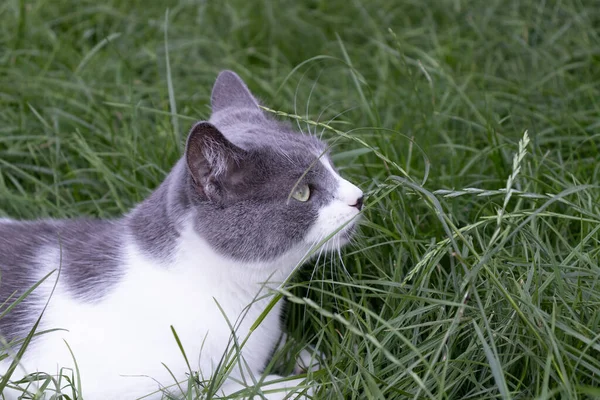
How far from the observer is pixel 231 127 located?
2730mm

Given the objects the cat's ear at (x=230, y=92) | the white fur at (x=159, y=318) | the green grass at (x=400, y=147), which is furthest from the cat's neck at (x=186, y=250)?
the cat's ear at (x=230, y=92)

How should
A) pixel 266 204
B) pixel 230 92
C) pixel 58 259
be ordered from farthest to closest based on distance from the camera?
1. pixel 230 92
2. pixel 58 259
3. pixel 266 204

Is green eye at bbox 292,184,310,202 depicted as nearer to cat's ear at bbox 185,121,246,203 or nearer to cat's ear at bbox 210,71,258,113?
cat's ear at bbox 185,121,246,203

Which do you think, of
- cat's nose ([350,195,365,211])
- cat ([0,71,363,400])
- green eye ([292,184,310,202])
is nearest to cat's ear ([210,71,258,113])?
cat ([0,71,363,400])

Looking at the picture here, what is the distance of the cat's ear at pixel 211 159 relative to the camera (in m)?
2.29

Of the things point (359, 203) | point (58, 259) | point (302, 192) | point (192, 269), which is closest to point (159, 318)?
point (192, 269)

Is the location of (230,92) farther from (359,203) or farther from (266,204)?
(359,203)

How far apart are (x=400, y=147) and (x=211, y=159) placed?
132 centimetres

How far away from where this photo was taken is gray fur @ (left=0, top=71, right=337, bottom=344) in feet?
7.91

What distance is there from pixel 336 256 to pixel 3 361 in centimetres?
124

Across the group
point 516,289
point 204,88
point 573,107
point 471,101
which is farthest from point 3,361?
point 573,107

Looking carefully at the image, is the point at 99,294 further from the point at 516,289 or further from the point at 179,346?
the point at 516,289

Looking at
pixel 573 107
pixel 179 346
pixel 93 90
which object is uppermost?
pixel 93 90

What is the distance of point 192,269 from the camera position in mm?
2525
